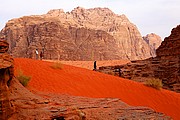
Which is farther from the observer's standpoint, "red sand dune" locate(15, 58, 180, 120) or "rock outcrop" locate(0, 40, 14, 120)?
"red sand dune" locate(15, 58, 180, 120)

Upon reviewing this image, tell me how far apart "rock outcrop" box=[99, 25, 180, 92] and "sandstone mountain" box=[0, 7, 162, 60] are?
100ft

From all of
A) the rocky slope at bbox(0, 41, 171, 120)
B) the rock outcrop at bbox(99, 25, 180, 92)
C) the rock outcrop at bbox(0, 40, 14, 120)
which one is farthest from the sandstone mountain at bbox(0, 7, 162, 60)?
the rock outcrop at bbox(0, 40, 14, 120)

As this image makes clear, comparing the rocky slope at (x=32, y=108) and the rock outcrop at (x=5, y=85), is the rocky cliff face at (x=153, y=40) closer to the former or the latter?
the rocky slope at (x=32, y=108)

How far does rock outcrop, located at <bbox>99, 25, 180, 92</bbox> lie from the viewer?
2075 cm

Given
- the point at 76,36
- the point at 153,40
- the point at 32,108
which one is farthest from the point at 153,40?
the point at 32,108

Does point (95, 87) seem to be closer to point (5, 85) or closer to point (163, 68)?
point (5, 85)

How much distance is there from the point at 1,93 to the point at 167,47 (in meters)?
21.7

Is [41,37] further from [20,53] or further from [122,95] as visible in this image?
[122,95]

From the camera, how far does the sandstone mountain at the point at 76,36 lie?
55.2 metres

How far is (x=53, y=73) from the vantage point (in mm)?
10484

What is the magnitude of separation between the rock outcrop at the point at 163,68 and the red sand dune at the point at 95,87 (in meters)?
7.65

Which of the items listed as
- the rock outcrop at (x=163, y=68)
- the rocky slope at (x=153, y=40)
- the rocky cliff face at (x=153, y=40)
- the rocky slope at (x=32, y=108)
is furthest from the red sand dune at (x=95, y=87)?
the rocky slope at (x=153, y=40)

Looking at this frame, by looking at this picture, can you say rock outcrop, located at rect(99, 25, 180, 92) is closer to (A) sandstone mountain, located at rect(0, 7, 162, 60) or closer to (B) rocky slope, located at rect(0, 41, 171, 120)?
Answer: (B) rocky slope, located at rect(0, 41, 171, 120)

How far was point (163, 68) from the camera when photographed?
73.5ft
